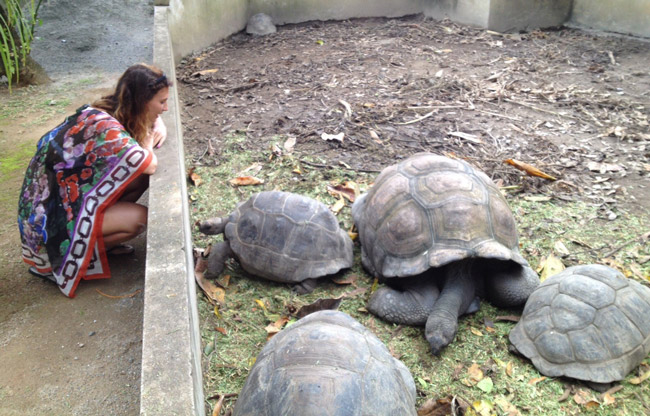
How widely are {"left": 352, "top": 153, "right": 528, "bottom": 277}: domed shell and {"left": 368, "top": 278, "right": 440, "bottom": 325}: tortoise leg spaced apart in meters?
0.15

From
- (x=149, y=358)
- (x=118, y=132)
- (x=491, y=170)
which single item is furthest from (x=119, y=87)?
(x=491, y=170)

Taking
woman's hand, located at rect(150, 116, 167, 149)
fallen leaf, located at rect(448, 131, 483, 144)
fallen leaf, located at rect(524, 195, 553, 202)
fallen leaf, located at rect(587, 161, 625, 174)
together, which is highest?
woman's hand, located at rect(150, 116, 167, 149)

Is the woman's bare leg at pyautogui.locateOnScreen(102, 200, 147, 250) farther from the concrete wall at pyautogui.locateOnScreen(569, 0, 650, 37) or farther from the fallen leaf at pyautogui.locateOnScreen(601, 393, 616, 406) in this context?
the concrete wall at pyautogui.locateOnScreen(569, 0, 650, 37)

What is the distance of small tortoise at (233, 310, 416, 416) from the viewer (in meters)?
1.89

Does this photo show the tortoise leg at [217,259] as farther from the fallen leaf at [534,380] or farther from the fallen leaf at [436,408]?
the fallen leaf at [534,380]

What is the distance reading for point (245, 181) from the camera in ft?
15.7

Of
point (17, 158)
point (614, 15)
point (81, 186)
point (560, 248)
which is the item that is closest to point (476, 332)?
point (560, 248)

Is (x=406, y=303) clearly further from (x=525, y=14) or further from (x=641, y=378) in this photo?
(x=525, y=14)

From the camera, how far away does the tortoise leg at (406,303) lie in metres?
3.19

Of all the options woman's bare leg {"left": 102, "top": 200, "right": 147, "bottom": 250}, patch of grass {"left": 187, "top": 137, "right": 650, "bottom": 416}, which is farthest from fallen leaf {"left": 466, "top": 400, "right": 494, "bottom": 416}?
woman's bare leg {"left": 102, "top": 200, "right": 147, "bottom": 250}

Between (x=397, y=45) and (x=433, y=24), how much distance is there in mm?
1506

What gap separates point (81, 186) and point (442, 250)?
2296 millimetres

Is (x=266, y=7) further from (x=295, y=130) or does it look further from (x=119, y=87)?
(x=119, y=87)

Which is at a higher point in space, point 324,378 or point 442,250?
point 324,378
